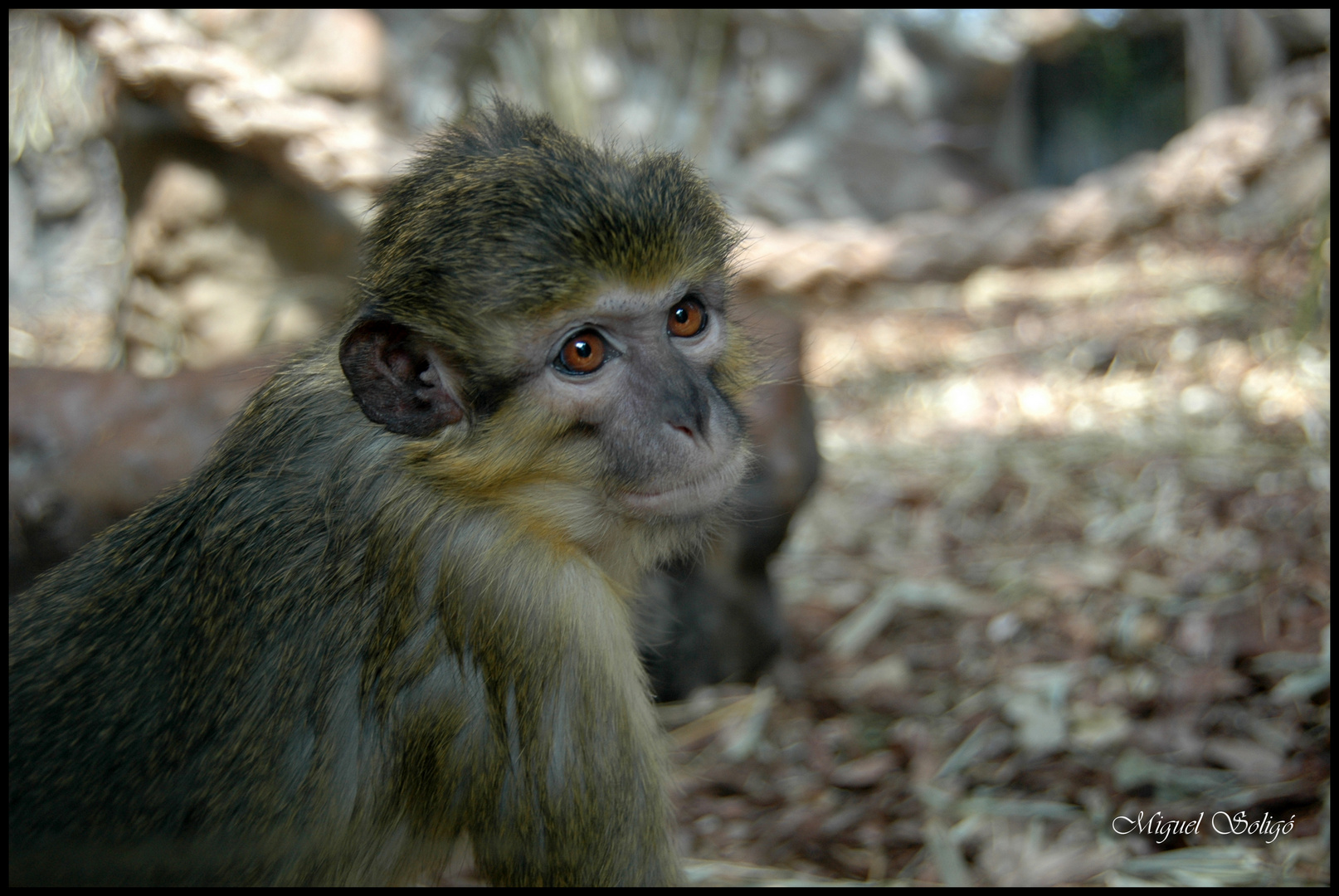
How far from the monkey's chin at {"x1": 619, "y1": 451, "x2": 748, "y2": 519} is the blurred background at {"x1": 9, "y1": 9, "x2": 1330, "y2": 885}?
88 centimetres

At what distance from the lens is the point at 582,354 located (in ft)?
7.44

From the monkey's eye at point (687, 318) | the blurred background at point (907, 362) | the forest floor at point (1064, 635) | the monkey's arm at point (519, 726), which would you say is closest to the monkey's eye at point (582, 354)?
the monkey's eye at point (687, 318)

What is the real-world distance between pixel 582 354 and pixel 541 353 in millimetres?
99

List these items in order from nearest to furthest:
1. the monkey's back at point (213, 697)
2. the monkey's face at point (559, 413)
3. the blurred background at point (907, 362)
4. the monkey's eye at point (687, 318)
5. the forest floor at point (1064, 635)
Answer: the monkey's back at point (213, 697)
the monkey's face at point (559, 413)
the monkey's eye at point (687, 318)
the forest floor at point (1064, 635)
the blurred background at point (907, 362)

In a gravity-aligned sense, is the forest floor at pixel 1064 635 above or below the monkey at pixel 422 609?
below

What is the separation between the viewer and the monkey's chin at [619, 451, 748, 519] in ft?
7.41

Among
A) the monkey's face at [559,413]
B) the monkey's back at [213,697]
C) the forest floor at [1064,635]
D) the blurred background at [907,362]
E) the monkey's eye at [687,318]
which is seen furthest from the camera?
the blurred background at [907,362]

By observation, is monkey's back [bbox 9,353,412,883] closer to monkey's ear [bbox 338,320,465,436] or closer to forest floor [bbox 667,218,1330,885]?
monkey's ear [bbox 338,320,465,436]

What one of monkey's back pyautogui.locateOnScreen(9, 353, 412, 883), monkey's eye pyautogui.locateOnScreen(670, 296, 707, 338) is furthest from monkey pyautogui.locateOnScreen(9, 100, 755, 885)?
monkey's eye pyautogui.locateOnScreen(670, 296, 707, 338)

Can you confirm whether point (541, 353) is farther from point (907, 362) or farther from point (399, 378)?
point (907, 362)

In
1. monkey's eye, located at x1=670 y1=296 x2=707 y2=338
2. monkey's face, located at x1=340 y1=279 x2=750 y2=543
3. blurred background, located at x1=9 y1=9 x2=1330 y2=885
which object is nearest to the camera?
monkey's face, located at x1=340 y1=279 x2=750 y2=543

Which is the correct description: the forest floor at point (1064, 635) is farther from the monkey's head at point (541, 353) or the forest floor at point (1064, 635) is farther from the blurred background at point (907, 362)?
the monkey's head at point (541, 353)

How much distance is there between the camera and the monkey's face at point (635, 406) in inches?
87.9

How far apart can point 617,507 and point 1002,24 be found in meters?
11.9
